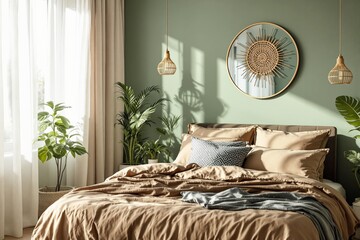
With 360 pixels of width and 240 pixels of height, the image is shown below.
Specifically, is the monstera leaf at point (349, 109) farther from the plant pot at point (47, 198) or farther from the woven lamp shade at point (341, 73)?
the plant pot at point (47, 198)

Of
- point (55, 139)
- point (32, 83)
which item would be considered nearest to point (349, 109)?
point (55, 139)

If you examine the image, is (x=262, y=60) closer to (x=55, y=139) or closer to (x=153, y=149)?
(x=153, y=149)

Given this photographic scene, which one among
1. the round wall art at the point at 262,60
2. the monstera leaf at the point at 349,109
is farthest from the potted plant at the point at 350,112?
the round wall art at the point at 262,60

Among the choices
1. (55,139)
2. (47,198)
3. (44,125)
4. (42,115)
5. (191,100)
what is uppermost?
(191,100)

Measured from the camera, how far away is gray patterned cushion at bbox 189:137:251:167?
14.8 feet

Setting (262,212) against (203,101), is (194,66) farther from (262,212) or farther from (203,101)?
(262,212)

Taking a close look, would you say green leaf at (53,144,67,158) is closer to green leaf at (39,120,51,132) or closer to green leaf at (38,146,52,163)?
green leaf at (38,146,52,163)

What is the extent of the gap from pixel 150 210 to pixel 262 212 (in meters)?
0.74

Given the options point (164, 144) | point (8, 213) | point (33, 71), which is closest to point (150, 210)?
point (8, 213)

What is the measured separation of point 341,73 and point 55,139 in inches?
117

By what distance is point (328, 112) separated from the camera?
500 centimetres

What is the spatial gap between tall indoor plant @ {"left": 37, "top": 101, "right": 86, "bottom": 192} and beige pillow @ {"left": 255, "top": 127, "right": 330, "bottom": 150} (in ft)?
6.37

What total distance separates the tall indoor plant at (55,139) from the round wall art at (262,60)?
1964mm

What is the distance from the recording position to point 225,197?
3.40 metres
